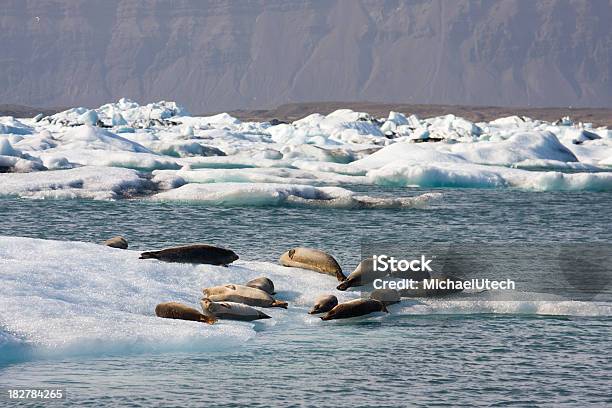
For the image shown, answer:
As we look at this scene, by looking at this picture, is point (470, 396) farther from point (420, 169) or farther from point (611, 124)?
point (611, 124)

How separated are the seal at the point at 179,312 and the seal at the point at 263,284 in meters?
1.38

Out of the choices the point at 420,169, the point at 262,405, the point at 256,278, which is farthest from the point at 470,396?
the point at 420,169

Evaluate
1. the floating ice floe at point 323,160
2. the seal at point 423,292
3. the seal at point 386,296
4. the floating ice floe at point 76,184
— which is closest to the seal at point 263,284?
the seal at point 386,296

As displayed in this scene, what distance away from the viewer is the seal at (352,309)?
37.6 feet

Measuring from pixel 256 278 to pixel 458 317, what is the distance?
2371 millimetres

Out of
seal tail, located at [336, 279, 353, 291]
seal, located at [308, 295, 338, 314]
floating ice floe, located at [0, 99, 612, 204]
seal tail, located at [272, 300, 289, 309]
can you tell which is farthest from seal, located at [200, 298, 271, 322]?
floating ice floe, located at [0, 99, 612, 204]

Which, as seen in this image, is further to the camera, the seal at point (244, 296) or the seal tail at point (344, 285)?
the seal tail at point (344, 285)

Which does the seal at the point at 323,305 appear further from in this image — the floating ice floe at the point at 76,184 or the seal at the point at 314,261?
the floating ice floe at the point at 76,184

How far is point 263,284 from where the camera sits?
12141 mm

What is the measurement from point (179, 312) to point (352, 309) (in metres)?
1.94

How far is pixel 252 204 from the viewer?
2564 centimetres

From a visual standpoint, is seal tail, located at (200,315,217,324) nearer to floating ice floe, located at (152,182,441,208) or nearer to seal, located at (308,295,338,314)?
seal, located at (308,295,338,314)

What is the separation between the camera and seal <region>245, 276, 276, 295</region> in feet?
39.7

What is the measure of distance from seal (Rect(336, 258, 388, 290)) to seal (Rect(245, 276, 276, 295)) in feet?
3.25
